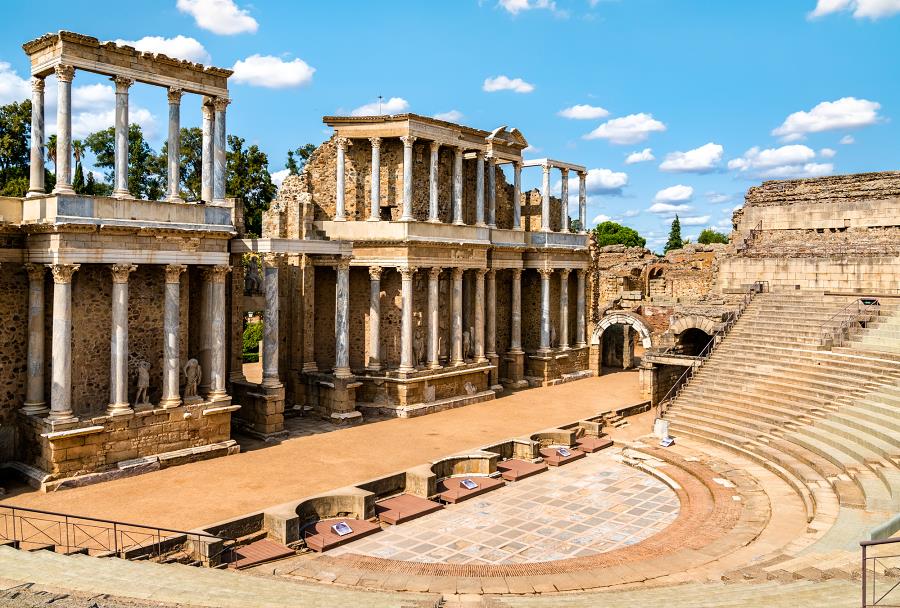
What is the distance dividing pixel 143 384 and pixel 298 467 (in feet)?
16.5

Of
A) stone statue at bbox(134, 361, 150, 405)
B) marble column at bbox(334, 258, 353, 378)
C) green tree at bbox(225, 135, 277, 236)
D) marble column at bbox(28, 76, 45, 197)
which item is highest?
green tree at bbox(225, 135, 277, 236)

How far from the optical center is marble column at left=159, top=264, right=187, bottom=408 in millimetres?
20500

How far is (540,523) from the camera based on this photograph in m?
16.6

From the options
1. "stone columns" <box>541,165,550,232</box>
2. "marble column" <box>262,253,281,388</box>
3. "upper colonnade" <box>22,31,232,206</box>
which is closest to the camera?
"upper colonnade" <box>22,31,232,206</box>

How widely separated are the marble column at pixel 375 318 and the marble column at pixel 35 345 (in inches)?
462

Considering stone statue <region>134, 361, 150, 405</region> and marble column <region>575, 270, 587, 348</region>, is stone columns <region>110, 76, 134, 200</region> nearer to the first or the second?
stone statue <region>134, 361, 150, 405</region>

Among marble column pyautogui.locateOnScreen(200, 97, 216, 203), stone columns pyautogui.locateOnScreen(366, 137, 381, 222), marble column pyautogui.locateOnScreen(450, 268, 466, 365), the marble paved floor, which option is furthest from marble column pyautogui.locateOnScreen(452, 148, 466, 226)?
Answer: the marble paved floor

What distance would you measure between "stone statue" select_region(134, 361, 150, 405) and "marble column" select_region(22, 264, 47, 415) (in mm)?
2323

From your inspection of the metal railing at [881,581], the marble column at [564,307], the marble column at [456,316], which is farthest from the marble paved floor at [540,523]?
the marble column at [564,307]

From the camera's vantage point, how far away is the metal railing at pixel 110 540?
1335 cm

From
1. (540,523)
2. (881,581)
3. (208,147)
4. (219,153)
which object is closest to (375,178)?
(219,153)

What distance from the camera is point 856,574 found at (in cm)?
1080

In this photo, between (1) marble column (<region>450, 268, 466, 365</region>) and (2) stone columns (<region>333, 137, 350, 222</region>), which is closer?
(2) stone columns (<region>333, 137, 350, 222</region>)

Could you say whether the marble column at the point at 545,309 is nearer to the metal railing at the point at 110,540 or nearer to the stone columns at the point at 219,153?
the stone columns at the point at 219,153
